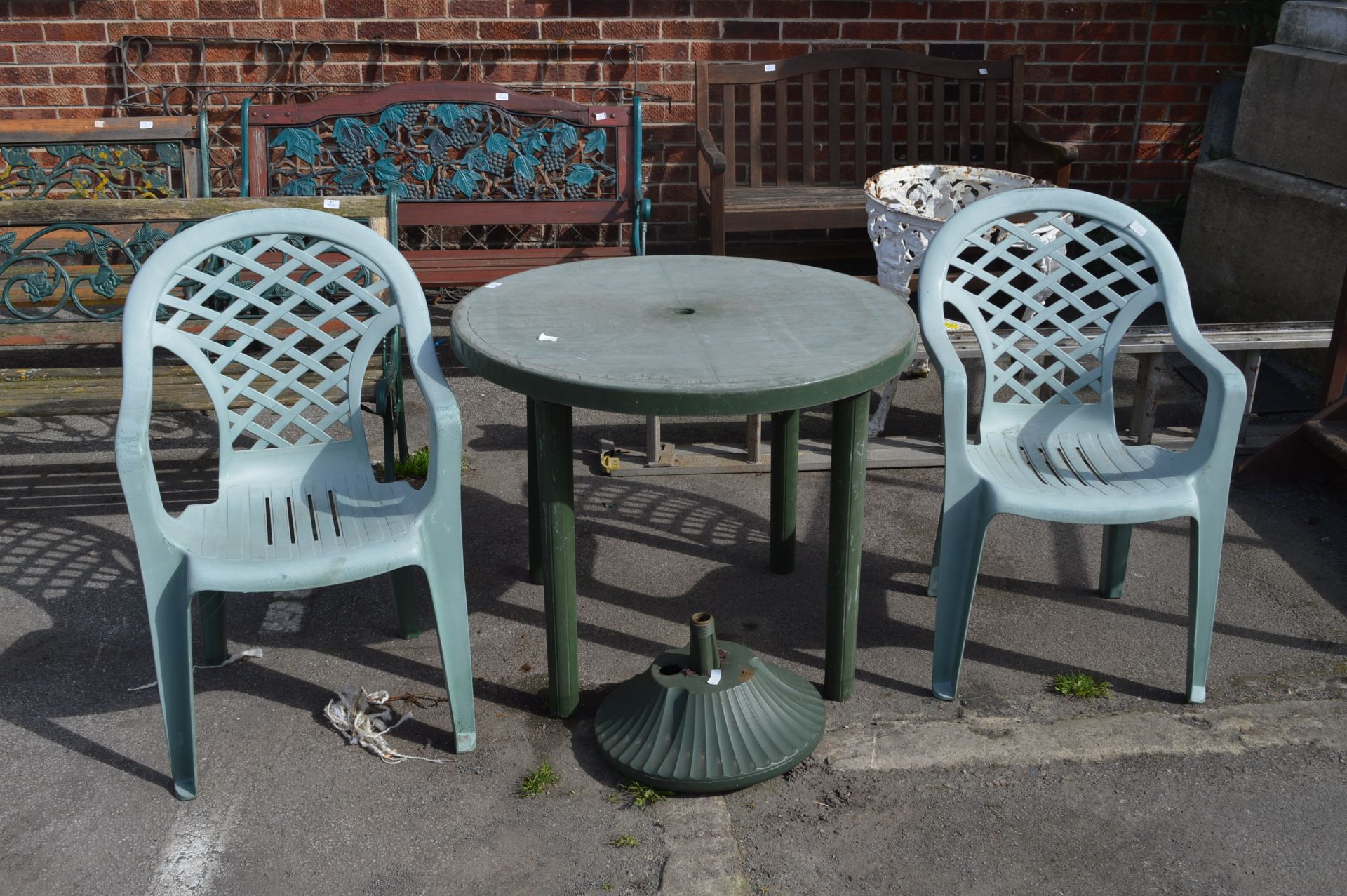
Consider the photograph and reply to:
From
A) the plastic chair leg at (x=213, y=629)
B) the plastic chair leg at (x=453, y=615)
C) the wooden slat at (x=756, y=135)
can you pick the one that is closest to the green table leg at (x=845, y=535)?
the plastic chair leg at (x=453, y=615)

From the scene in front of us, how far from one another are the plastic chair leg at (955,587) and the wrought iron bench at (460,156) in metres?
2.73

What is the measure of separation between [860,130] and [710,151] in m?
1.03

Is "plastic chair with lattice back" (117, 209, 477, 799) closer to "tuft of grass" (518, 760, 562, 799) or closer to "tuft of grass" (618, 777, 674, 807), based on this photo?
"tuft of grass" (518, 760, 562, 799)

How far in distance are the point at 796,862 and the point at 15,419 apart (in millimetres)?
3756

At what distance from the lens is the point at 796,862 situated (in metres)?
2.59

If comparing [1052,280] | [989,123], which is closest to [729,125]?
[989,123]

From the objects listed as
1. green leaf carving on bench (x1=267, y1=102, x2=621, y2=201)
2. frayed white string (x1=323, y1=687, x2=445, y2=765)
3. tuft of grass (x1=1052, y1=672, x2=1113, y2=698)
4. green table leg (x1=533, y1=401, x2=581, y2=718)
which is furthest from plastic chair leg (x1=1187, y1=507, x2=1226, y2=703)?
green leaf carving on bench (x1=267, y1=102, x2=621, y2=201)

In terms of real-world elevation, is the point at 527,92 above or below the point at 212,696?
above

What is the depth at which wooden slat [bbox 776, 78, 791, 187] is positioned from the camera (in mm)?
5996

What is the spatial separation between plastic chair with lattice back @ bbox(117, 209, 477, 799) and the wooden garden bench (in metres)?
0.45

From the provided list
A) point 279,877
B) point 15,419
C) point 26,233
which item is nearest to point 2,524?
point 15,419

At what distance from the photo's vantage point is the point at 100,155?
212 inches

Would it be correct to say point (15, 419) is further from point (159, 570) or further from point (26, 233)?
point (159, 570)

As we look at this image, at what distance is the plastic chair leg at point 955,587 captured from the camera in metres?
2.96
